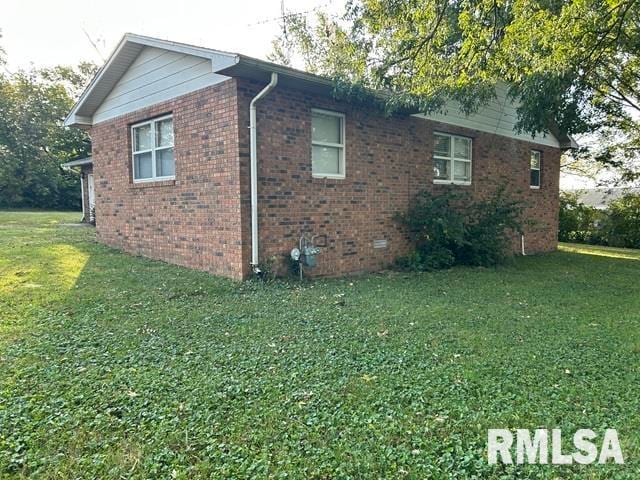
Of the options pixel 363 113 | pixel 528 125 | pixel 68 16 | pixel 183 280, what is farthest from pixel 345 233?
pixel 68 16

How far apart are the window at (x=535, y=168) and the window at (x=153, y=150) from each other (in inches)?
422

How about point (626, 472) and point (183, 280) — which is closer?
point (626, 472)

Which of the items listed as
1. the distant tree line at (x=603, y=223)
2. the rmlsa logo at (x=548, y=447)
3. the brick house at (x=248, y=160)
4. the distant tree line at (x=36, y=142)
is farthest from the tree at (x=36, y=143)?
the rmlsa logo at (x=548, y=447)

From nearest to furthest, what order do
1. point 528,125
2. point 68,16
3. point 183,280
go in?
point 183,280, point 528,125, point 68,16

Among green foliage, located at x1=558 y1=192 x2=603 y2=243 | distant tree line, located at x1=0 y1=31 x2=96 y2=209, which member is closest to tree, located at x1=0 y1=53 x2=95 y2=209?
distant tree line, located at x1=0 y1=31 x2=96 y2=209

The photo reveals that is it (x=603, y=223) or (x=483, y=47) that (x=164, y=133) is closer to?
(x=483, y=47)

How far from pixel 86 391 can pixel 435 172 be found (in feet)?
28.5

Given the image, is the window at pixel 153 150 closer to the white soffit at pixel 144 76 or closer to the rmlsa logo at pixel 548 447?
the white soffit at pixel 144 76

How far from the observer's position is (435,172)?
1005cm

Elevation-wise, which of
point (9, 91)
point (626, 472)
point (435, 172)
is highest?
point (9, 91)

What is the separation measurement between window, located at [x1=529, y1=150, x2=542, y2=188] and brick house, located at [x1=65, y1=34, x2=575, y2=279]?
3020mm

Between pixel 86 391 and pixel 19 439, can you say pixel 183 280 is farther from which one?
pixel 19 439

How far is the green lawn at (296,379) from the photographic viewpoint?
→ 2273mm

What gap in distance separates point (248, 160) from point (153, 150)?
2998mm
